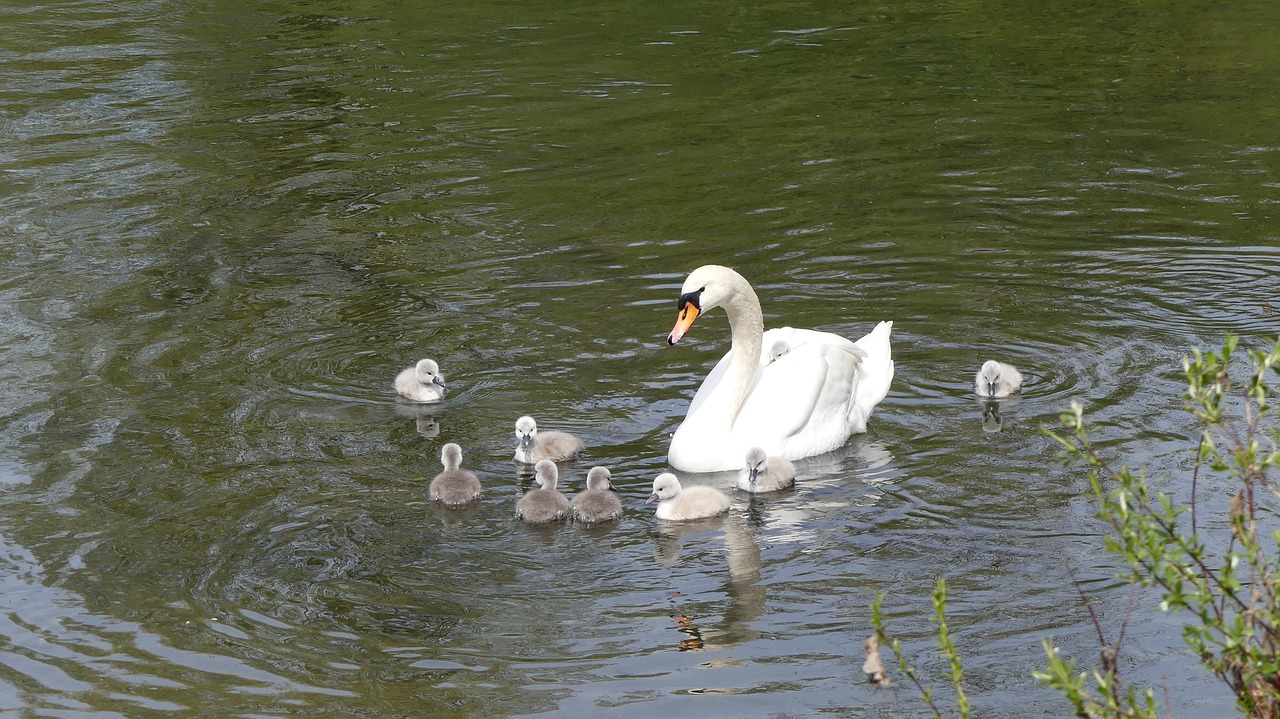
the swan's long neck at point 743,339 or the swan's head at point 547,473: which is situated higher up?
the swan's long neck at point 743,339

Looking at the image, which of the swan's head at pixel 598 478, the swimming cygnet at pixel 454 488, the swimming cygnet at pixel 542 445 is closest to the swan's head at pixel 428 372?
the swimming cygnet at pixel 542 445

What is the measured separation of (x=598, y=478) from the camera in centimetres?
839

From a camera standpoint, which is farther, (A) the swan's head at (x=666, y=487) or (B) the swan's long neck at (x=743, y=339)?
(B) the swan's long neck at (x=743, y=339)

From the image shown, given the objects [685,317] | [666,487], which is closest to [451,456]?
[666,487]

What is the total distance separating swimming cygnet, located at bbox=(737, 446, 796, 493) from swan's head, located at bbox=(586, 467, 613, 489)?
78cm

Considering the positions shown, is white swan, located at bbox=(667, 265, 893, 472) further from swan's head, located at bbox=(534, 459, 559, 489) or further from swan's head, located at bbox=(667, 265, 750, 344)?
swan's head, located at bbox=(534, 459, 559, 489)

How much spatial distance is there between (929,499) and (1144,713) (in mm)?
3658

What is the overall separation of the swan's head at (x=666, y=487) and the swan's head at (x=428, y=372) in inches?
86.7

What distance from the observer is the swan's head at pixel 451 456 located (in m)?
8.66

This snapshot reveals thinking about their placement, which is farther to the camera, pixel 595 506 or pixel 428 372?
pixel 428 372

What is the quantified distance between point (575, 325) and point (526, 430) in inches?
97.7

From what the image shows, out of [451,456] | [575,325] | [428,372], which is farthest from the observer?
[575,325]

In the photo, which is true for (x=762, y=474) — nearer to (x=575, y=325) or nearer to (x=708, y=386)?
(x=708, y=386)

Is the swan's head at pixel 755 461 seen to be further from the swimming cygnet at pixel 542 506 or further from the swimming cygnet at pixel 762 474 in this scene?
the swimming cygnet at pixel 542 506
